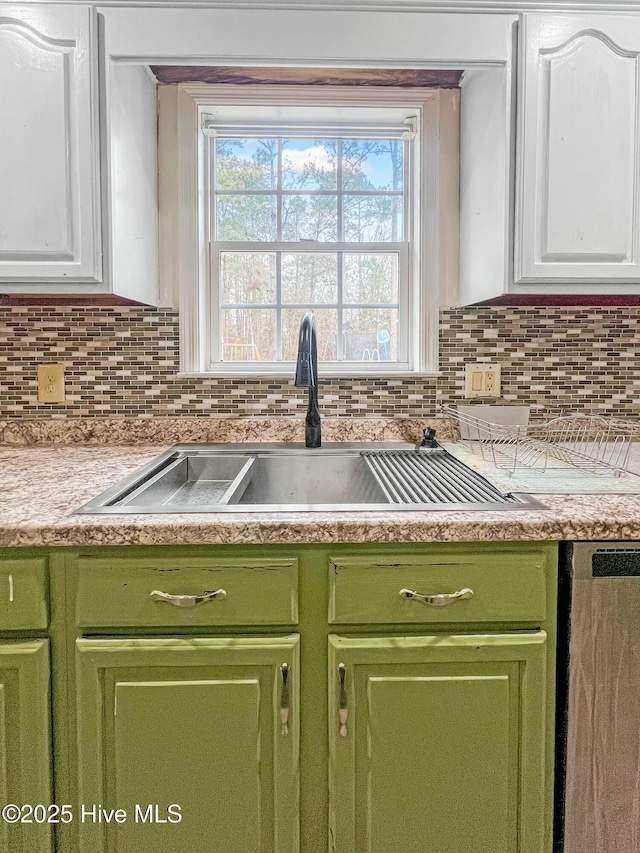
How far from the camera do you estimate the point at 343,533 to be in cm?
101

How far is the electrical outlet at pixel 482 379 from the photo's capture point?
6.09ft

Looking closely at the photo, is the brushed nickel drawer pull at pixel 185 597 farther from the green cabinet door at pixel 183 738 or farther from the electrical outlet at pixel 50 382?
the electrical outlet at pixel 50 382

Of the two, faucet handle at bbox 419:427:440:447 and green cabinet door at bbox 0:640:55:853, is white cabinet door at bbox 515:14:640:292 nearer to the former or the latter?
faucet handle at bbox 419:427:440:447

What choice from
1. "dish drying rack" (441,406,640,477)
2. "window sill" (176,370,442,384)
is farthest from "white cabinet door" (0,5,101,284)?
"dish drying rack" (441,406,640,477)

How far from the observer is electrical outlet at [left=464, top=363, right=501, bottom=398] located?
6.09ft

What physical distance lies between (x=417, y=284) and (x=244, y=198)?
0.67 metres

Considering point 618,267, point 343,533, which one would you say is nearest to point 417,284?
point 618,267

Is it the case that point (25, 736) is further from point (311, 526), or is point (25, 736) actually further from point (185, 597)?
point (311, 526)

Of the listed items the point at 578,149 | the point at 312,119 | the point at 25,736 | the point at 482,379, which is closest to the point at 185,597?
the point at 25,736

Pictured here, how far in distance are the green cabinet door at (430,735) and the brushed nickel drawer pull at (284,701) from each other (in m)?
0.08

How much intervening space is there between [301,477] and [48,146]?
1.09 metres

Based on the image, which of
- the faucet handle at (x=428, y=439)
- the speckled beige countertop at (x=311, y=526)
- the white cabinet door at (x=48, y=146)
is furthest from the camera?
the faucet handle at (x=428, y=439)

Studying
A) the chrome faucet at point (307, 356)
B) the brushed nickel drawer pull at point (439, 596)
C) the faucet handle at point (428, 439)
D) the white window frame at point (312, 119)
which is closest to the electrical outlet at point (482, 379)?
the white window frame at point (312, 119)

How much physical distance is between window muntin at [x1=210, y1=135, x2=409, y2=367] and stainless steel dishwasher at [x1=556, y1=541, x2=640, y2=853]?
109 centimetres
